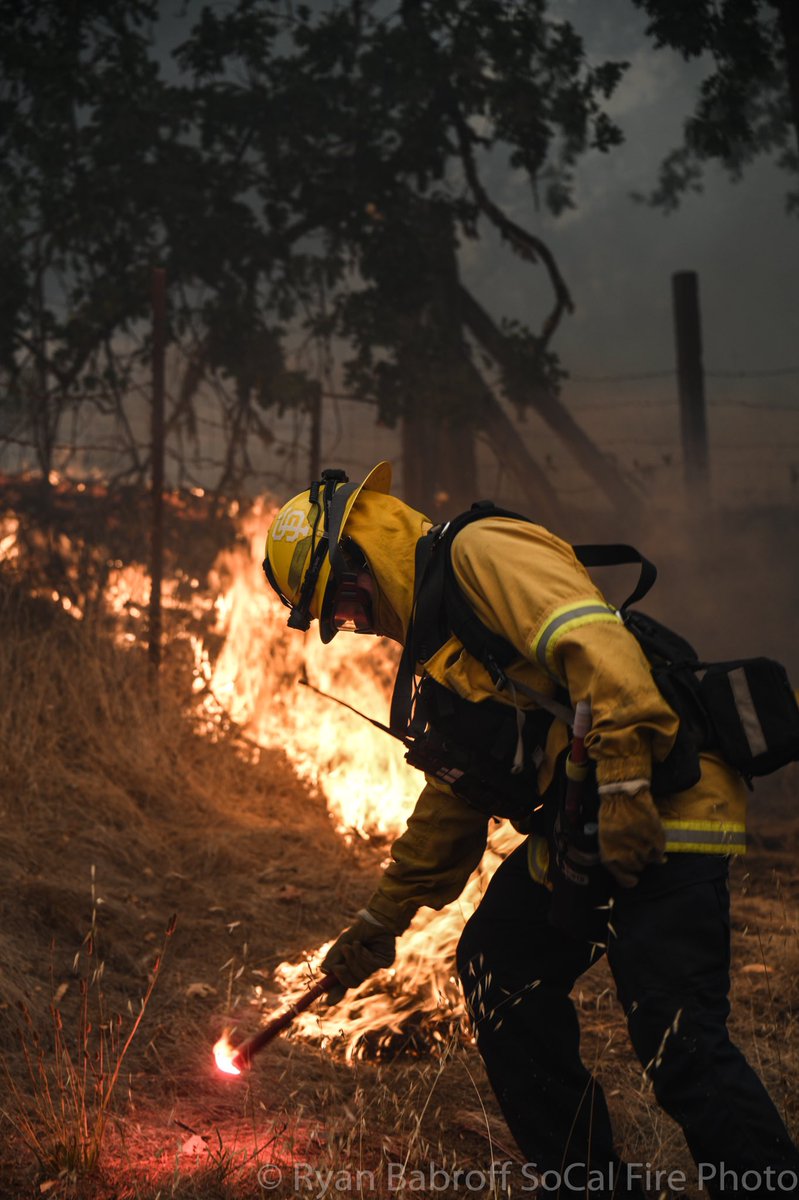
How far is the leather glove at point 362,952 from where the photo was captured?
9.74 feet

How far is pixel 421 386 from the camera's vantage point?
11.0m

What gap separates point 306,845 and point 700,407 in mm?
8132

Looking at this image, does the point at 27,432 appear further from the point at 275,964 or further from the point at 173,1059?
the point at 173,1059

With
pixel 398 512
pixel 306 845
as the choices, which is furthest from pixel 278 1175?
pixel 306 845

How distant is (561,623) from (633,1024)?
0.90 meters

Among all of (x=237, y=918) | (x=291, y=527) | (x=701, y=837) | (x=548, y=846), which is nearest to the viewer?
(x=701, y=837)

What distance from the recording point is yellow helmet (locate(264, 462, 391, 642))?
299 cm

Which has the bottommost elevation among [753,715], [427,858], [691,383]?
[427,858]

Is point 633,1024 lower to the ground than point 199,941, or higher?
higher

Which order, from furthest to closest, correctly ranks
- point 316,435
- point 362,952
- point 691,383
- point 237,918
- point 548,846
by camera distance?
point 691,383, point 316,435, point 237,918, point 362,952, point 548,846

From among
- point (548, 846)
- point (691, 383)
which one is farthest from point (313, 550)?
point (691, 383)

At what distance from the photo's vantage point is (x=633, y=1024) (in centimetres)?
242

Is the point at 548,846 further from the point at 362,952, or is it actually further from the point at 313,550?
the point at 313,550

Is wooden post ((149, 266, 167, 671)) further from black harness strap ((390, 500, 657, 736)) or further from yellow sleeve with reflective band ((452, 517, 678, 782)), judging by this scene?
yellow sleeve with reflective band ((452, 517, 678, 782))
